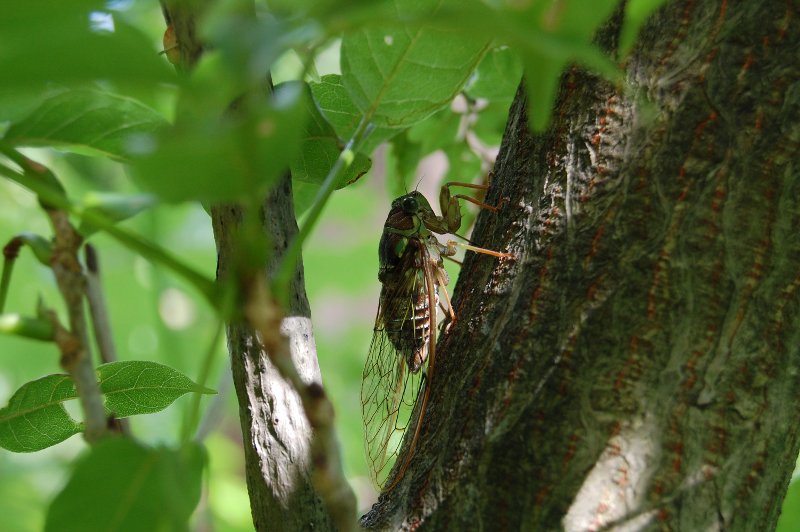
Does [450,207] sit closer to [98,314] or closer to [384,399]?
[384,399]

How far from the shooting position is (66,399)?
1.08 metres

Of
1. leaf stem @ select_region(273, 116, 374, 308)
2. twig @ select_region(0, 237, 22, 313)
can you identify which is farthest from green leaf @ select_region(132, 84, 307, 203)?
twig @ select_region(0, 237, 22, 313)

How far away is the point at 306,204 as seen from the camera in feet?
4.42

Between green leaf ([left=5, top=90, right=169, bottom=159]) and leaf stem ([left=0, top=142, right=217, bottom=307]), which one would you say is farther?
green leaf ([left=5, top=90, right=169, bottom=159])

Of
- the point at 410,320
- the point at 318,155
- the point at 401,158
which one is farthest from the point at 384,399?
the point at 318,155

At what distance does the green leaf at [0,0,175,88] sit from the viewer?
49 centimetres

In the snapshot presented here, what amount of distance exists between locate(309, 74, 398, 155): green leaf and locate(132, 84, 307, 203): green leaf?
0.64m

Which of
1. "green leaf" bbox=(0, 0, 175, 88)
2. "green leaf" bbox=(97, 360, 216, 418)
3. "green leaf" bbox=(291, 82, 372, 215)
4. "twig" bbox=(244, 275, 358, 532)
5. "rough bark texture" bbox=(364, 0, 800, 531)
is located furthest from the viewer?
"green leaf" bbox=(291, 82, 372, 215)

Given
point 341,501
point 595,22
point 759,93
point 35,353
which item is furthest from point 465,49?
point 35,353

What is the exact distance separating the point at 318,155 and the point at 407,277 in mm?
839

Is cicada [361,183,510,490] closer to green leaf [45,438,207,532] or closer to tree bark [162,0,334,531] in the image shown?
tree bark [162,0,334,531]

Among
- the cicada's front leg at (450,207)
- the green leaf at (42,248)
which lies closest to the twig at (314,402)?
the green leaf at (42,248)

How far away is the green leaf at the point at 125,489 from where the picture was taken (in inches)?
27.0

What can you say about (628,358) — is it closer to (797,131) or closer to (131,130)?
(797,131)
